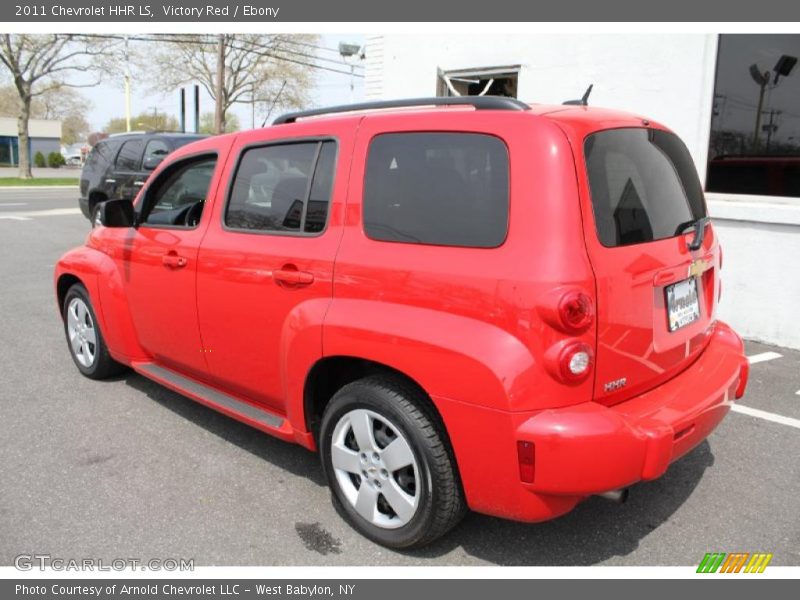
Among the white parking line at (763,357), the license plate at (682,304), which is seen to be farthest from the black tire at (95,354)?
the white parking line at (763,357)

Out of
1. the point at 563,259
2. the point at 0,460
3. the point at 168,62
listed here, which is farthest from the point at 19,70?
the point at 563,259

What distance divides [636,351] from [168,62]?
153 ft

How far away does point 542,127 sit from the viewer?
252cm

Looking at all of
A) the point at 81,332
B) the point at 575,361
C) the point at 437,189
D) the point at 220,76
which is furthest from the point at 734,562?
the point at 220,76

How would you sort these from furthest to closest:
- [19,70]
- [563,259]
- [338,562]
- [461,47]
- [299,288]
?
1. [19,70]
2. [461,47]
3. [299,288]
4. [338,562]
5. [563,259]

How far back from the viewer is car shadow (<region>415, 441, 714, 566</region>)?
2.87 m

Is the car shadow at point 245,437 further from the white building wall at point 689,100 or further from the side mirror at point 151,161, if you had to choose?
the side mirror at point 151,161

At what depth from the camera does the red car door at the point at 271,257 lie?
3031 mm

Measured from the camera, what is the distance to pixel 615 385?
257cm

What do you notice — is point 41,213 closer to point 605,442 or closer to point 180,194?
point 180,194

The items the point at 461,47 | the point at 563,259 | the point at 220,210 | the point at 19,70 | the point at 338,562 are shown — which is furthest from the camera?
the point at 19,70

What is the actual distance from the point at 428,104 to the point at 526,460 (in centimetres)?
163

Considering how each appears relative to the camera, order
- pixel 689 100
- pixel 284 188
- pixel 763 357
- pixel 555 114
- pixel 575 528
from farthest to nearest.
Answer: pixel 689 100, pixel 763 357, pixel 284 188, pixel 575 528, pixel 555 114

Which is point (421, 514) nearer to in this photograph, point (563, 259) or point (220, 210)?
point (563, 259)
